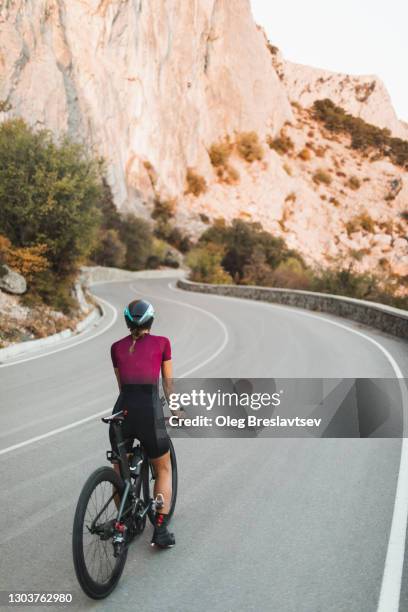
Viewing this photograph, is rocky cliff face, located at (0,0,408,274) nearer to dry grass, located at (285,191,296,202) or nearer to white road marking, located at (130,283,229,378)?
dry grass, located at (285,191,296,202)

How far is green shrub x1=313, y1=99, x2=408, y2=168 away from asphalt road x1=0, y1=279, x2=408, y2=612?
108 meters

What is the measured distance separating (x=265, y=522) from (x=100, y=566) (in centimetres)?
163

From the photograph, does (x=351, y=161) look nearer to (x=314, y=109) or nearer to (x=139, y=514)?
(x=314, y=109)

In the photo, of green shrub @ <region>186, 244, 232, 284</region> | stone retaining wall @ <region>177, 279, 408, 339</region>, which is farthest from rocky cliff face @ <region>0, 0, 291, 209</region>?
stone retaining wall @ <region>177, 279, 408, 339</region>

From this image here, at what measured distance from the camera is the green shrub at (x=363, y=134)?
109 meters

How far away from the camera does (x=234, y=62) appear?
3538 inches

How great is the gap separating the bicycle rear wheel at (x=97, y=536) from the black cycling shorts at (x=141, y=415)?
0.32 meters

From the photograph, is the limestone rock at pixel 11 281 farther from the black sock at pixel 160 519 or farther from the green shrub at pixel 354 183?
the green shrub at pixel 354 183

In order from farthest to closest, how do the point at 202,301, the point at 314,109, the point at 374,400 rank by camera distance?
1. the point at 314,109
2. the point at 202,301
3. the point at 374,400

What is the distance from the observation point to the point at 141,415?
423cm

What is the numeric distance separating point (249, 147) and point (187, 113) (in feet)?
43.9

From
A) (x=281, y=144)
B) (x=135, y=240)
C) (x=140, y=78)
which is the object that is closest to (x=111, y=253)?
(x=135, y=240)

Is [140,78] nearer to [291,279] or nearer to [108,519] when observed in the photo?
[291,279]

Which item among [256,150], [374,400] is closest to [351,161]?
[256,150]
